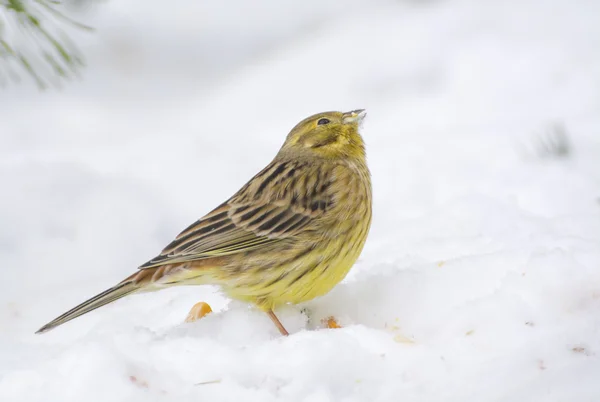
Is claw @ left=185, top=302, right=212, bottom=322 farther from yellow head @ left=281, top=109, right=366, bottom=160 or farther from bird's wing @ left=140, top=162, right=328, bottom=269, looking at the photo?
yellow head @ left=281, top=109, right=366, bottom=160

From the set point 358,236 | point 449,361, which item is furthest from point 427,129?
point 449,361

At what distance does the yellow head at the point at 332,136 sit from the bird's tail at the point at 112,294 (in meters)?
1.04

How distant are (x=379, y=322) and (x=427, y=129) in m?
3.59

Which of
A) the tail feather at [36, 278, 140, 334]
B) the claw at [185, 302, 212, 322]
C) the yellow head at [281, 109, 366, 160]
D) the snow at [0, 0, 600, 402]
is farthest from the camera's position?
the yellow head at [281, 109, 366, 160]

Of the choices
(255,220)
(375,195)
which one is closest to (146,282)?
(255,220)

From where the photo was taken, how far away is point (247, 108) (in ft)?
25.7

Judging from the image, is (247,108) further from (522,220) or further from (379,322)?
(379,322)

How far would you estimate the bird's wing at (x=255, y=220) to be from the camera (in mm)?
3781

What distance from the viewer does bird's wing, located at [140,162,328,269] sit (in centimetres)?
378

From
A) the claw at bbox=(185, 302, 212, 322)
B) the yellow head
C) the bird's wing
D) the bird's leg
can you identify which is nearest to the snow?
the bird's leg

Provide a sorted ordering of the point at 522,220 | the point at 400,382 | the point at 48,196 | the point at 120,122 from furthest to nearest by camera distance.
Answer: the point at 120,122 → the point at 48,196 → the point at 522,220 → the point at 400,382

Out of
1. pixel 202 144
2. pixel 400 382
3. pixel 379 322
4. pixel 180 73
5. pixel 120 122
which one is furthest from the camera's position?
pixel 180 73

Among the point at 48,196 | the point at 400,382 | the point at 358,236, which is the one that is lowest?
the point at 400,382

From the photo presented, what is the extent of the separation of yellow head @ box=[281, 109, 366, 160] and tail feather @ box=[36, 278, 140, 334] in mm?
1144
